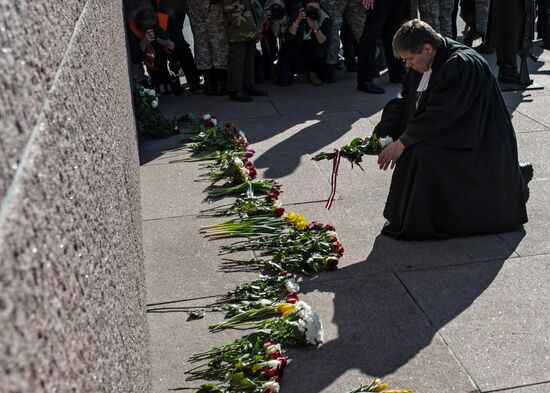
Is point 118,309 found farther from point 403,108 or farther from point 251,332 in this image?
point 403,108

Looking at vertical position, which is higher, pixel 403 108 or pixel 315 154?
pixel 403 108

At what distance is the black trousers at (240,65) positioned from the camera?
9.30 meters

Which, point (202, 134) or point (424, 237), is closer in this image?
point (424, 237)

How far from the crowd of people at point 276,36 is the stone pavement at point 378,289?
211 centimetres

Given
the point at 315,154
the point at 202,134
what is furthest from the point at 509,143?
the point at 202,134

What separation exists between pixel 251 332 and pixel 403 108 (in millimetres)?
2255

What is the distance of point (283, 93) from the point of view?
9883 mm

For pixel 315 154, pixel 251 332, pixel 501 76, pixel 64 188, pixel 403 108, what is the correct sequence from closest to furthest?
pixel 64 188, pixel 251 332, pixel 403 108, pixel 315 154, pixel 501 76

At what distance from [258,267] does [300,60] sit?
18.1ft

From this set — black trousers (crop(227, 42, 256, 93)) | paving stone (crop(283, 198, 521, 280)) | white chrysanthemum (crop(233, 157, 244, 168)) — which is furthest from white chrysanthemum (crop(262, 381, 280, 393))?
black trousers (crop(227, 42, 256, 93))

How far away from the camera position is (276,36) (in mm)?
10180

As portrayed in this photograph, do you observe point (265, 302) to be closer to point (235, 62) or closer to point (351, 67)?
point (235, 62)

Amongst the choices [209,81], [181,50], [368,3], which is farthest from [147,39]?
[368,3]

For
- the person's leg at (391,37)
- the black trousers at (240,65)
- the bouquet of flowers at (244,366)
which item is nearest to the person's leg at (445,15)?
the person's leg at (391,37)
